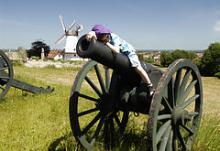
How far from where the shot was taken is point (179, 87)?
13.1 ft

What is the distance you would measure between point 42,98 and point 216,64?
34.8 metres

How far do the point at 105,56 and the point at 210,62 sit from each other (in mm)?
39111

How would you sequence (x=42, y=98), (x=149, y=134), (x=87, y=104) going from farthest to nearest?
(x=42, y=98) < (x=87, y=104) < (x=149, y=134)

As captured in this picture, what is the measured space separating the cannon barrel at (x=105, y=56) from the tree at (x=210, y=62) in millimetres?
37588

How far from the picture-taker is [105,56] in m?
3.49

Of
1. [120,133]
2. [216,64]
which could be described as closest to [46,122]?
[120,133]

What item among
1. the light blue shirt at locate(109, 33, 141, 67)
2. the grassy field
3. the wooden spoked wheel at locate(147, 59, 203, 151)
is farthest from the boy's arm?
the grassy field

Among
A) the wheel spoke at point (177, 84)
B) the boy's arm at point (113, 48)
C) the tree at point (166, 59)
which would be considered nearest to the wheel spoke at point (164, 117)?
the wheel spoke at point (177, 84)

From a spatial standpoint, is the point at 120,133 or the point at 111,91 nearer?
the point at 111,91

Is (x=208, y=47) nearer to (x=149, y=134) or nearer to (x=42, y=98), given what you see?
(x=42, y=98)

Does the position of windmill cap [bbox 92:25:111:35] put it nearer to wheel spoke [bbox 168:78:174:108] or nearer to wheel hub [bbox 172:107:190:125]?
wheel spoke [bbox 168:78:174:108]

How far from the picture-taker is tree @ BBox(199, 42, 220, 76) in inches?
1580

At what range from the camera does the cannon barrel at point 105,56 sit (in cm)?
335

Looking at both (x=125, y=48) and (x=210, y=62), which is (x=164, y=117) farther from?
(x=210, y=62)
